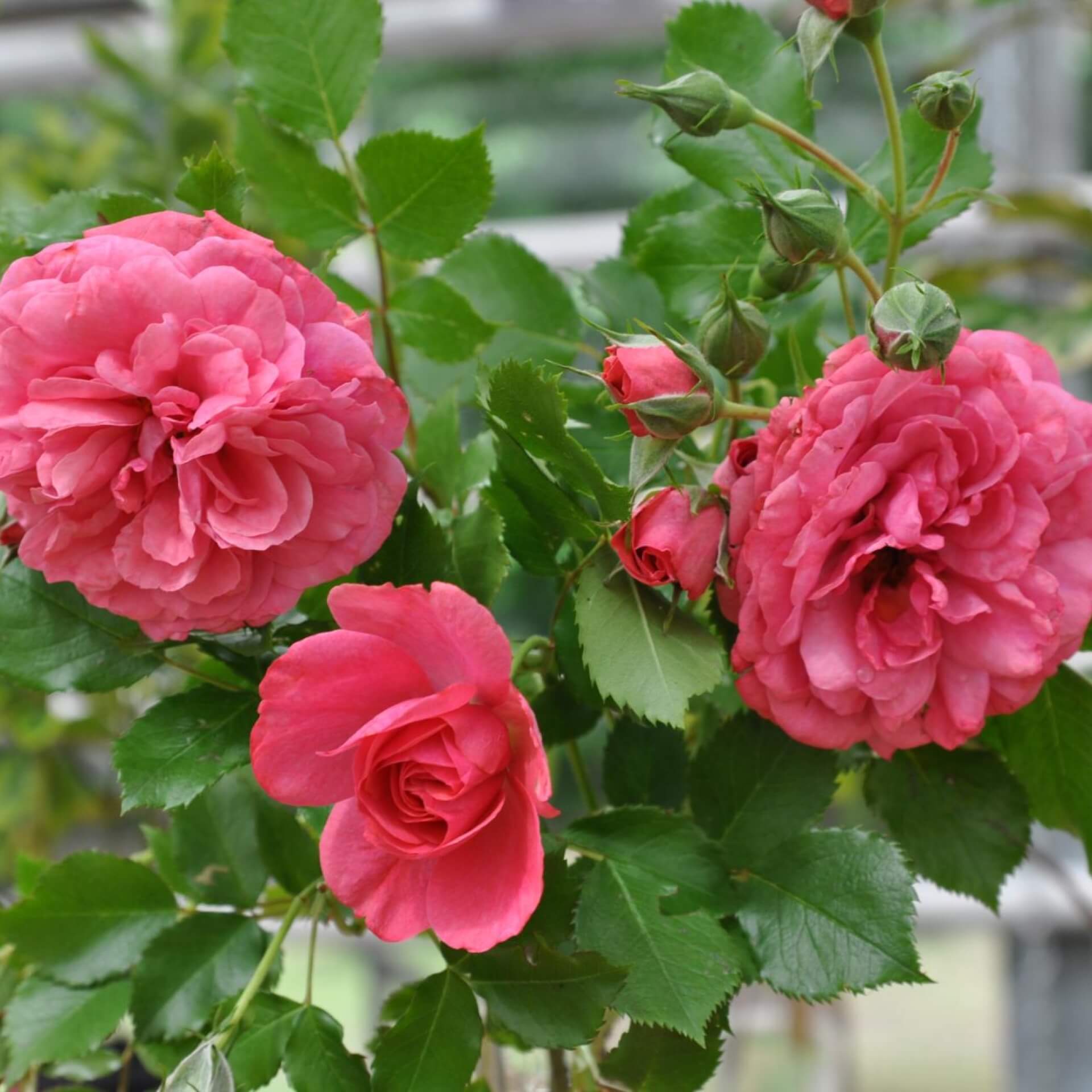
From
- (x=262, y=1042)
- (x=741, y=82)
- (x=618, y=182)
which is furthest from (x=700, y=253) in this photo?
(x=618, y=182)

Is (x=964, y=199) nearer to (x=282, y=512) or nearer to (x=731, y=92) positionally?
(x=731, y=92)

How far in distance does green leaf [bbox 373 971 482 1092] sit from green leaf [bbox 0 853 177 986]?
104mm

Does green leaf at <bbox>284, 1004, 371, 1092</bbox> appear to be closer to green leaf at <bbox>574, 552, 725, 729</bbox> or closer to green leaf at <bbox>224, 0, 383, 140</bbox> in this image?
green leaf at <bbox>574, 552, 725, 729</bbox>

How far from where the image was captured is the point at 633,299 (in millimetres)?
434

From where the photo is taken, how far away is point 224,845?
1.36 feet

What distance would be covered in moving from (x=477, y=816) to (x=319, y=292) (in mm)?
130

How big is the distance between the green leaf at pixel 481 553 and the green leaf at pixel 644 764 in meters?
0.07

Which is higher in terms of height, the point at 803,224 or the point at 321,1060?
the point at 803,224

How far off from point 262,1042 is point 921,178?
0.31 meters

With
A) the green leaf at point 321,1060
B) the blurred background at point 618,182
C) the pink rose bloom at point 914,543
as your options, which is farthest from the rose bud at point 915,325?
the blurred background at point 618,182

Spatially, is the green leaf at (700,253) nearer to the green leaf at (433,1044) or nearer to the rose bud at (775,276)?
the rose bud at (775,276)

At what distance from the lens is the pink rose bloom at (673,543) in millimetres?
286

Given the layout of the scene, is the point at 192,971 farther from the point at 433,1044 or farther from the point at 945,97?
the point at 945,97

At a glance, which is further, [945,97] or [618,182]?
[618,182]
